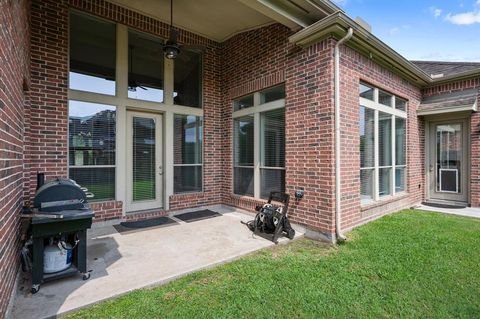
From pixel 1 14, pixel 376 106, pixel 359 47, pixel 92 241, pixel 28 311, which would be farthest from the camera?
pixel 376 106

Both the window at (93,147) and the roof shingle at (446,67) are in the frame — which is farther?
the roof shingle at (446,67)

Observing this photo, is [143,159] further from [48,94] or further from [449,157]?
[449,157]

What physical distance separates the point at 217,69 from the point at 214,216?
3.73m

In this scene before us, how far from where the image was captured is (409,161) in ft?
20.8

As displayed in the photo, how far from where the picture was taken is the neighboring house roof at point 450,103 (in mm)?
5914

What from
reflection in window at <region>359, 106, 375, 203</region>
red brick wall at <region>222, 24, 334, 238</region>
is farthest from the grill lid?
reflection in window at <region>359, 106, 375, 203</region>

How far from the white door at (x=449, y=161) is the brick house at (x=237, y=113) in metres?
0.03

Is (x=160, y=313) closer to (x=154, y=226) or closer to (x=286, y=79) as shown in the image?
(x=154, y=226)

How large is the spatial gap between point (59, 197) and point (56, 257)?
646mm

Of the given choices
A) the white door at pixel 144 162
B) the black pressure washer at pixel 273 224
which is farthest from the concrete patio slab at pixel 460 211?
the white door at pixel 144 162

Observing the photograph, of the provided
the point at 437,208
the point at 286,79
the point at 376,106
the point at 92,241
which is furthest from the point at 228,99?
the point at 437,208

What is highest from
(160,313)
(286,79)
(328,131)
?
(286,79)

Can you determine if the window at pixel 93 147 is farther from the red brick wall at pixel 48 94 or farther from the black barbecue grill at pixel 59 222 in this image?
the black barbecue grill at pixel 59 222

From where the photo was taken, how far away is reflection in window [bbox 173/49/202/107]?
5.80m
